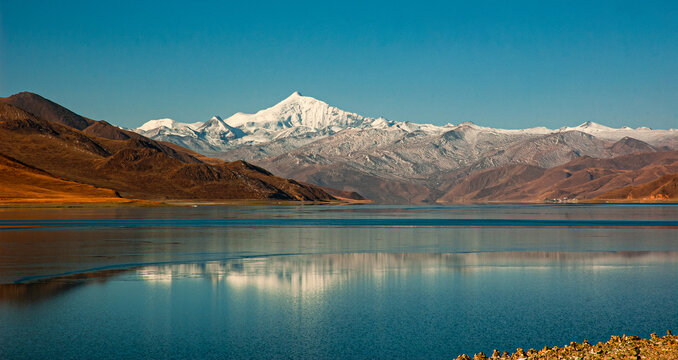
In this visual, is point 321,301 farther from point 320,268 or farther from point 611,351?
point 611,351

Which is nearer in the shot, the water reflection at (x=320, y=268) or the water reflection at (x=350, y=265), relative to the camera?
the water reflection at (x=320, y=268)

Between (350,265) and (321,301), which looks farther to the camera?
(350,265)

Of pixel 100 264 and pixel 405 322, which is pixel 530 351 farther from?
pixel 100 264

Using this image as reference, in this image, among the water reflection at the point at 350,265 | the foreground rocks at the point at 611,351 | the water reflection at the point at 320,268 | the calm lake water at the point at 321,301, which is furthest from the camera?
the water reflection at the point at 350,265

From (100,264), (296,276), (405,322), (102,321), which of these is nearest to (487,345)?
(405,322)

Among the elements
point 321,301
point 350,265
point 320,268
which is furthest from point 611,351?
point 350,265

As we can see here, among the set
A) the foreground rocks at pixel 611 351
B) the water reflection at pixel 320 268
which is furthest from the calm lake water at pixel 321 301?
the foreground rocks at pixel 611 351

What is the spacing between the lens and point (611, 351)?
2177 cm

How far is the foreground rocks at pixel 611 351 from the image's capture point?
69.3ft

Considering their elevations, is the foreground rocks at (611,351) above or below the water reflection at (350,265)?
below

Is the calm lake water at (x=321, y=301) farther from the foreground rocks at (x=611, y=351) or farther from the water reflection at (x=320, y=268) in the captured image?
the foreground rocks at (x=611, y=351)

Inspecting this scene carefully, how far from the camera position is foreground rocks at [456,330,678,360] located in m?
21.1

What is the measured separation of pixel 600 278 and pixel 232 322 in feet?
79.3

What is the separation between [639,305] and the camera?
31578mm
